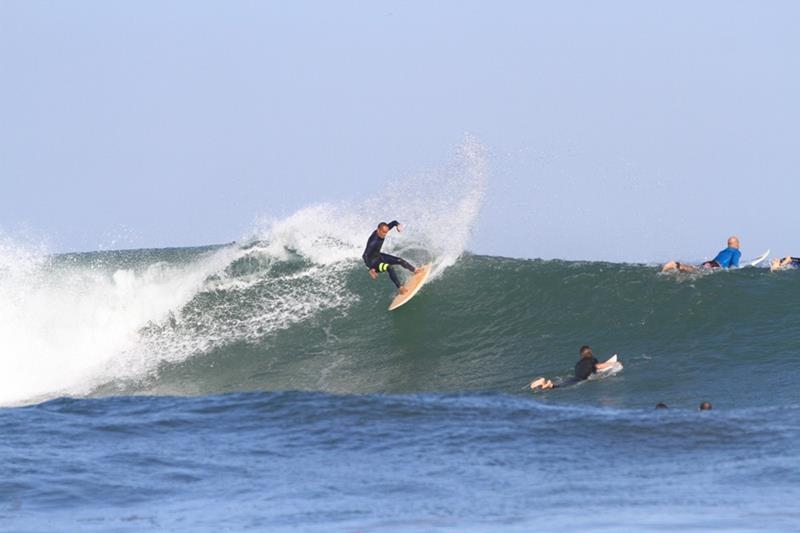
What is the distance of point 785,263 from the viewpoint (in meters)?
18.4

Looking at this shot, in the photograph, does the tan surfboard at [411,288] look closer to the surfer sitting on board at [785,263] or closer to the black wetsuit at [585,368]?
the black wetsuit at [585,368]

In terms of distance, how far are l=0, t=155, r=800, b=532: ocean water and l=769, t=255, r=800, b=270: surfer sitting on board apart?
363 mm

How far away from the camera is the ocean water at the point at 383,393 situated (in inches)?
348

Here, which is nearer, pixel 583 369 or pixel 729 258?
pixel 583 369

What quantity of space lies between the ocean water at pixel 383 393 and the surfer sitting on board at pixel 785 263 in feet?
1.19

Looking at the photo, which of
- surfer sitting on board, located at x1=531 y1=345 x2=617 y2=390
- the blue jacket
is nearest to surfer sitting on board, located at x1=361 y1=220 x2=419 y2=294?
surfer sitting on board, located at x1=531 y1=345 x2=617 y2=390

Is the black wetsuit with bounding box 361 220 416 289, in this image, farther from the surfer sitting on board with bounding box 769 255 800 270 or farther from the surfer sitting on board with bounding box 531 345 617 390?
the surfer sitting on board with bounding box 769 255 800 270

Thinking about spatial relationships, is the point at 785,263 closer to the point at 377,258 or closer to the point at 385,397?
the point at 377,258

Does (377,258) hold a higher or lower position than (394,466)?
higher

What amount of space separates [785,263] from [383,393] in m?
7.42

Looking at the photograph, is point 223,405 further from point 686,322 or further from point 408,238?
point 408,238

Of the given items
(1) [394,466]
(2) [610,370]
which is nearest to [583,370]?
(2) [610,370]

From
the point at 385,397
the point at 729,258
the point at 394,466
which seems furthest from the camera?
the point at 729,258

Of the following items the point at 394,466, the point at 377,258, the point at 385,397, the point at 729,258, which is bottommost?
the point at 394,466
